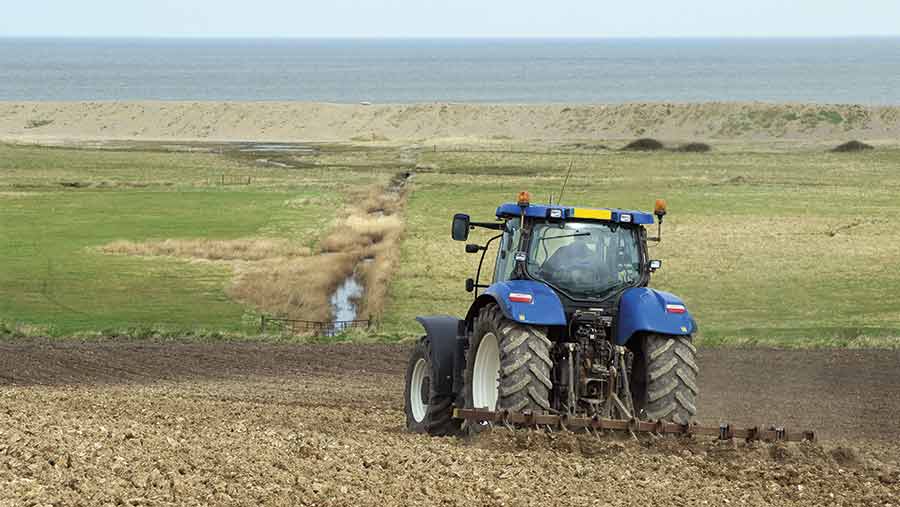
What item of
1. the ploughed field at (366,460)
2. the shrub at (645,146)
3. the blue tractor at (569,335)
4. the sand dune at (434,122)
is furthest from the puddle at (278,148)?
the blue tractor at (569,335)

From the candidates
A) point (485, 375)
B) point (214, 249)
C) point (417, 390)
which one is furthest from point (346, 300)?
point (485, 375)

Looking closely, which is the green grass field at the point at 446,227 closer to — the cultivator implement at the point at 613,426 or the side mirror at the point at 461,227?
the side mirror at the point at 461,227

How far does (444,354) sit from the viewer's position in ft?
49.0

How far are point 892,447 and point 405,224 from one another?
127ft

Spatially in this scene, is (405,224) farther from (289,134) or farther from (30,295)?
(289,134)

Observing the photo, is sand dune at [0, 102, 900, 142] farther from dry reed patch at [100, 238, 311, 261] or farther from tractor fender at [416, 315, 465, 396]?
tractor fender at [416, 315, 465, 396]

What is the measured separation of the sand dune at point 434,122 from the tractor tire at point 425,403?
104m

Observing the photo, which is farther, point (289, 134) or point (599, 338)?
point (289, 134)

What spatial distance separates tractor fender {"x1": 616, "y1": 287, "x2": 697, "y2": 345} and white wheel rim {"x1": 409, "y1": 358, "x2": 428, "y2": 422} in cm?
323

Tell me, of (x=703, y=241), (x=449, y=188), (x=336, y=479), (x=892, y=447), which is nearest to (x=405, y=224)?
(x=703, y=241)

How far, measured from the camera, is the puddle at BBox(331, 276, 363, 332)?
36.2 metres

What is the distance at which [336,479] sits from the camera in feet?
36.4

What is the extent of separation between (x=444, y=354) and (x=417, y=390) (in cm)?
123

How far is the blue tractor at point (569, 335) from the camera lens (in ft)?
42.5
